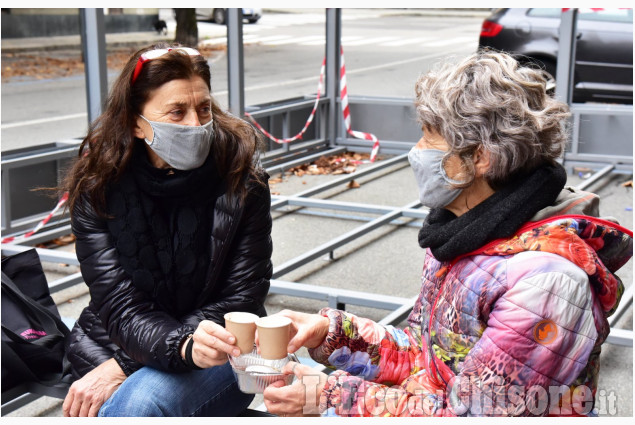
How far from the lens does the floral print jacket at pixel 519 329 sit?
1.76m

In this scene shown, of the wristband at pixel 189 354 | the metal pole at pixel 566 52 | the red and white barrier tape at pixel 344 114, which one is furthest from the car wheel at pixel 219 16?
the wristband at pixel 189 354

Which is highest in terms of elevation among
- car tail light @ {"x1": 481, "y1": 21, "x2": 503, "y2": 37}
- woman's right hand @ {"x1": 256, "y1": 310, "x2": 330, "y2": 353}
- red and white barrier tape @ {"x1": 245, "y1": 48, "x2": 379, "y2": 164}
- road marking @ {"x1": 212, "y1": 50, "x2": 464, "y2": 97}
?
car tail light @ {"x1": 481, "y1": 21, "x2": 503, "y2": 37}

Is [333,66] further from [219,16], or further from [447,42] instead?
[447,42]

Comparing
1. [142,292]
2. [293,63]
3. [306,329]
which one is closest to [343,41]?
[293,63]

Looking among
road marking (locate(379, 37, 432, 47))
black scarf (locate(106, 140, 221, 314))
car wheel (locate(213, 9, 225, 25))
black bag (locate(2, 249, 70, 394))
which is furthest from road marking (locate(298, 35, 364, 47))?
black scarf (locate(106, 140, 221, 314))

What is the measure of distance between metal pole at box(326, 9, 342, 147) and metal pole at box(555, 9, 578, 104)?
2565 mm

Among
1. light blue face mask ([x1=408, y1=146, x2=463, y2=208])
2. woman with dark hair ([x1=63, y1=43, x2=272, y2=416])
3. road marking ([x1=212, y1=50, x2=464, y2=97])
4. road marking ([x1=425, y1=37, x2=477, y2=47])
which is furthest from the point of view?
road marking ([x1=425, y1=37, x2=477, y2=47])

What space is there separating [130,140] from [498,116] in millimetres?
1263

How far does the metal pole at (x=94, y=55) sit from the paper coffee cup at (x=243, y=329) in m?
4.27

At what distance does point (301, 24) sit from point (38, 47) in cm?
464

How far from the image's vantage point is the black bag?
2.78 m

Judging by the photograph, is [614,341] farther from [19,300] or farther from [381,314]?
[19,300]

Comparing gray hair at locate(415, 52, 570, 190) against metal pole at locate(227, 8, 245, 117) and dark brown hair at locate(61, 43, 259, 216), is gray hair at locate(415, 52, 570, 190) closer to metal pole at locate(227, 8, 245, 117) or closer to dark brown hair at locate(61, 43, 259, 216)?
dark brown hair at locate(61, 43, 259, 216)

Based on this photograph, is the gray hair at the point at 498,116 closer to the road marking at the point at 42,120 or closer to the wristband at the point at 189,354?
the wristband at the point at 189,354
